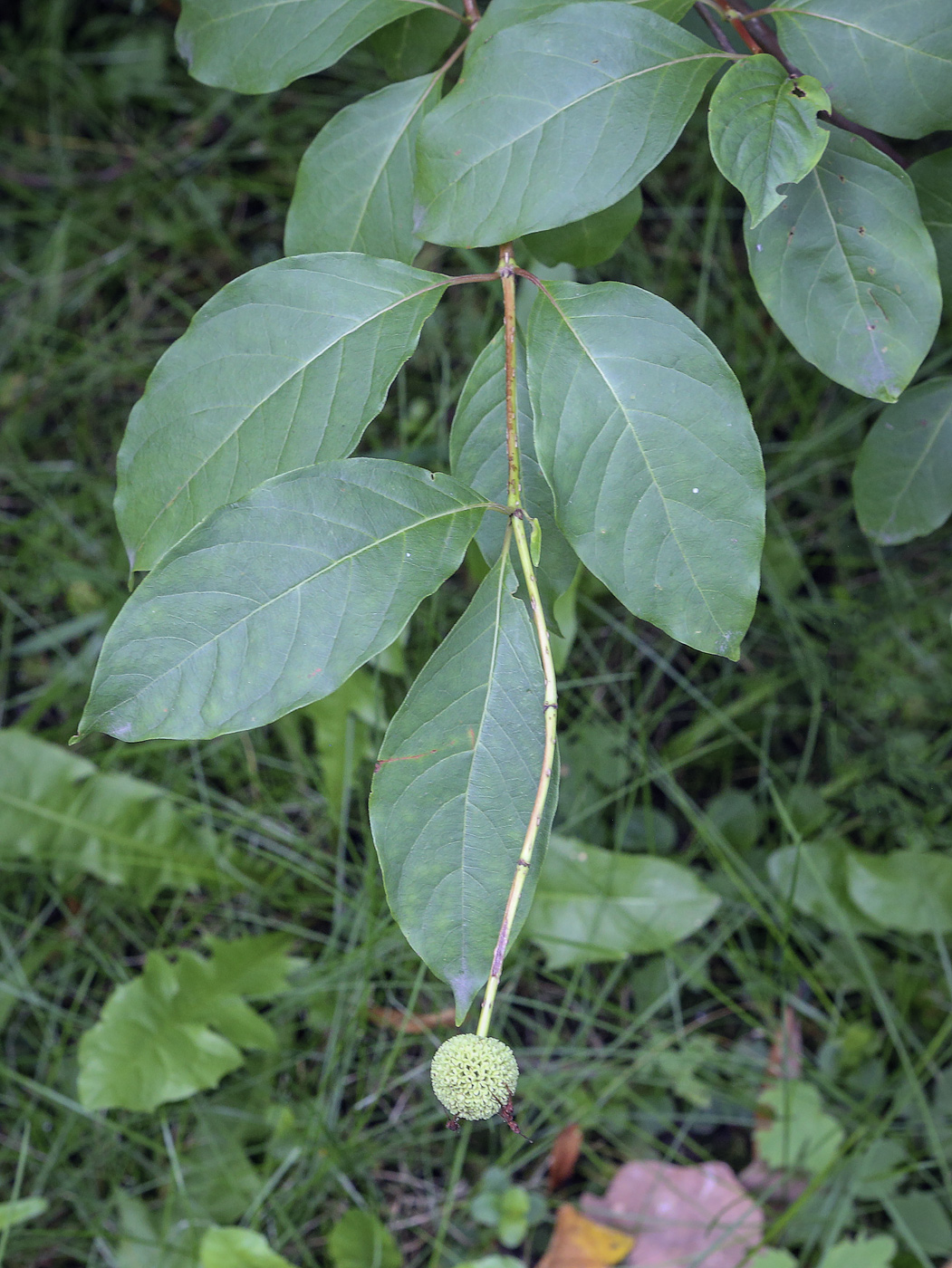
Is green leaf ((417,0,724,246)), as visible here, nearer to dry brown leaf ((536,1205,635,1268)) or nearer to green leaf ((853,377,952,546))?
green leaf ((853,377,952,546))

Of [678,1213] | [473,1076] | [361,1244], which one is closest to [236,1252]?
[361,1244]

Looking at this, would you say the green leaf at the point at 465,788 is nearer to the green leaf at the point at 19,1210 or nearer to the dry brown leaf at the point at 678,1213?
the dry brown leaf at the point at 678,1213

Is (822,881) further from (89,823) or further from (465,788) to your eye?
(89,823)

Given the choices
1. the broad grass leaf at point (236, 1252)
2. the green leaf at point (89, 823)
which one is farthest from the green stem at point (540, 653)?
the green leaf at point (89, 823)

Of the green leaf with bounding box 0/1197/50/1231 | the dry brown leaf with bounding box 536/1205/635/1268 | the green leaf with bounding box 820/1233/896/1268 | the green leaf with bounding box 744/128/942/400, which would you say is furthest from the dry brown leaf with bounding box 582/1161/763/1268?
the green leaf with bounding box 744/128/942/400

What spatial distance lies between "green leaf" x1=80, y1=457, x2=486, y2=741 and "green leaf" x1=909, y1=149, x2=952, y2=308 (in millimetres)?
702

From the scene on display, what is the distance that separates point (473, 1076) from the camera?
2.60 feet

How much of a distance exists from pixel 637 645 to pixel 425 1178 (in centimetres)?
114

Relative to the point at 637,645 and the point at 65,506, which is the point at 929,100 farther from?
the point at 65,506

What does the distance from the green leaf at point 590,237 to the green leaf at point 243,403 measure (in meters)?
0.35

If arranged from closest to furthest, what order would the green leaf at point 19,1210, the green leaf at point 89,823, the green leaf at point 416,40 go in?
the green leaf at point 416,40 < the green leaf at point 19,1210 < the green leaf at point 89,823

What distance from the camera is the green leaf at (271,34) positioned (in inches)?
40.7

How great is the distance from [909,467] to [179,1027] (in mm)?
A: 1610

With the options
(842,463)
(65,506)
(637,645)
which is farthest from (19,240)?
(842,463)
